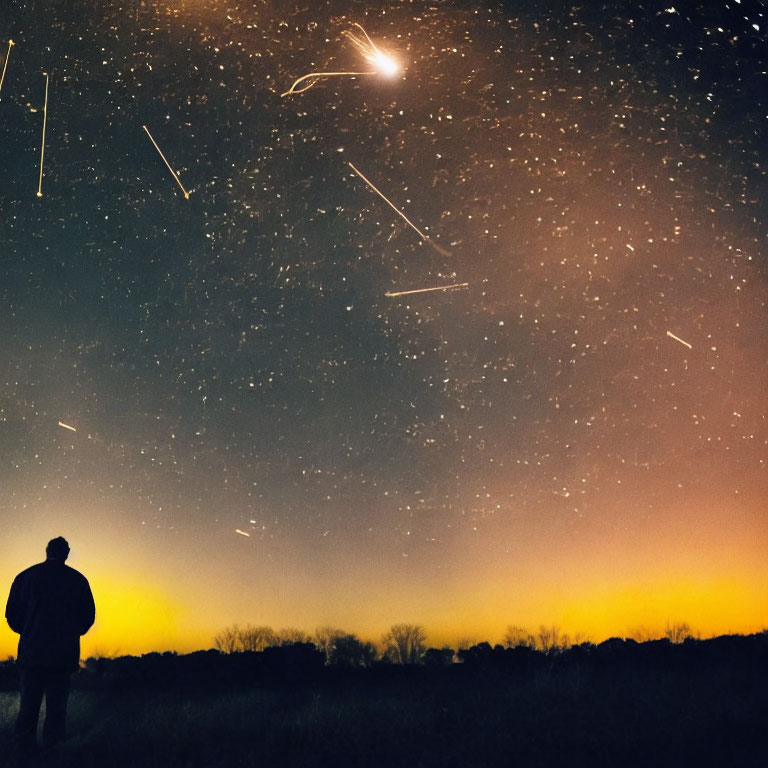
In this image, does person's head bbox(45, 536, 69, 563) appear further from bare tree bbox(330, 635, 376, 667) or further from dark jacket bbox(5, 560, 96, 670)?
bare tree bbox(330, 635, 376, 667)

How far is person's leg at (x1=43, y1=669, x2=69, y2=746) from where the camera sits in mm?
5285

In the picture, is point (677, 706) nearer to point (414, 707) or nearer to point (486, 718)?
point (486, 718)

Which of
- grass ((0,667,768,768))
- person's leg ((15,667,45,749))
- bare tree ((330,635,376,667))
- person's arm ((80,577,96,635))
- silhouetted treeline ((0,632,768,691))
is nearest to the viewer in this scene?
grass ((0,667,768,768))

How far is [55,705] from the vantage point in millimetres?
5383

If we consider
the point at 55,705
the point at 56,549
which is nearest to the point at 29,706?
the point at 55,705

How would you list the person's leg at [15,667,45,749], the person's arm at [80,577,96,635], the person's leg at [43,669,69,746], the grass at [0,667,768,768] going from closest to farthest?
the grass at [0,667,768,768], the person's leg at [15,667,45,749], the person's leg at [43,669,69,746], the person's arm at [80,577,96,635]

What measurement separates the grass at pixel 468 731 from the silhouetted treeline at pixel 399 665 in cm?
251

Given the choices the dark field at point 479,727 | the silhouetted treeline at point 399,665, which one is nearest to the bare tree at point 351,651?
the silhouetted treeline at point 399,665

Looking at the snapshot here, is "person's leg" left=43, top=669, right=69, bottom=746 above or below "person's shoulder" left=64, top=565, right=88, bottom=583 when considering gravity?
below

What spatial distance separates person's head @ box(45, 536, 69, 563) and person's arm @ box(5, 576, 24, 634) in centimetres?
34

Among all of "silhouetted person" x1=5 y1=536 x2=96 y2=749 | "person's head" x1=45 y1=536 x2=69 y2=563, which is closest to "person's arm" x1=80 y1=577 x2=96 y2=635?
"silhouetted person" x1=5 y1=536 x2=96 y2=749

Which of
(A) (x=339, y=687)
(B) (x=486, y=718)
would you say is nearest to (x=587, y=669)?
(B) (x=486, y=718)

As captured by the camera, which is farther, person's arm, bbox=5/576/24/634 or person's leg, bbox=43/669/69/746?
person's arm, bbox=5/576/24/634

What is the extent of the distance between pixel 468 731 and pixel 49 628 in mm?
3272
